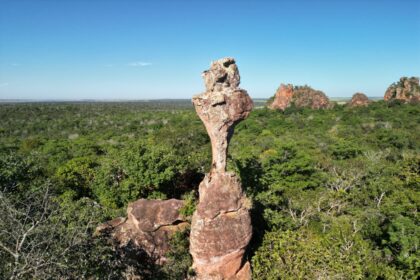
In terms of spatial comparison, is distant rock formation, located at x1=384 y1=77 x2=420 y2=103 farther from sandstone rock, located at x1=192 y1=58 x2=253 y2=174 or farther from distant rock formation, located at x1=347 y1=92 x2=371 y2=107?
sandstone rock, located at x1=192 y1=58 x2=253 y2=174

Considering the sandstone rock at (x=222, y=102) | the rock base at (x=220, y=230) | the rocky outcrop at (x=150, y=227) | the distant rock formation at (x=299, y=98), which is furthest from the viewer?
the distant rock formation at (x=299, y=98)

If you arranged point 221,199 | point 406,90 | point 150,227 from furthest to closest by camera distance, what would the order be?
point 406,90, point 150,227, point 221,199

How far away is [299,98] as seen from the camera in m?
105

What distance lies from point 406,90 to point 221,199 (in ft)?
363

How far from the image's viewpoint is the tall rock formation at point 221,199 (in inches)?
396

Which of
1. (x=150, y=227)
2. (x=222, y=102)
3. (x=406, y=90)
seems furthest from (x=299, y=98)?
(x=222, y=102)

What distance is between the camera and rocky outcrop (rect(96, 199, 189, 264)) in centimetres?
1234

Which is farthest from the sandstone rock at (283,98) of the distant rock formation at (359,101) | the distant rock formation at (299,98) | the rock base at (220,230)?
the rock base at (220,230)

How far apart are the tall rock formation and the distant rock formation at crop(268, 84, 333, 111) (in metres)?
97.2

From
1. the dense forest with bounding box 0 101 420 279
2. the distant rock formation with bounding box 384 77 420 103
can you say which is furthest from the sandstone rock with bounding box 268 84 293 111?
the dense forest with bounding box 0 101 420 279

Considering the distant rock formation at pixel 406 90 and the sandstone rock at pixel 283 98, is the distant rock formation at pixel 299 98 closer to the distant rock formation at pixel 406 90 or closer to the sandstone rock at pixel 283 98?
the sandstone rock at pixel 283 98

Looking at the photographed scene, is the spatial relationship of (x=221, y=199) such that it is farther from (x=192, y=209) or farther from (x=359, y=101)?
(x=359, y=101)

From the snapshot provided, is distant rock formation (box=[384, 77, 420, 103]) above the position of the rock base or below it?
above

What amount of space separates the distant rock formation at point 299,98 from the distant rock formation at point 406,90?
2161cm
